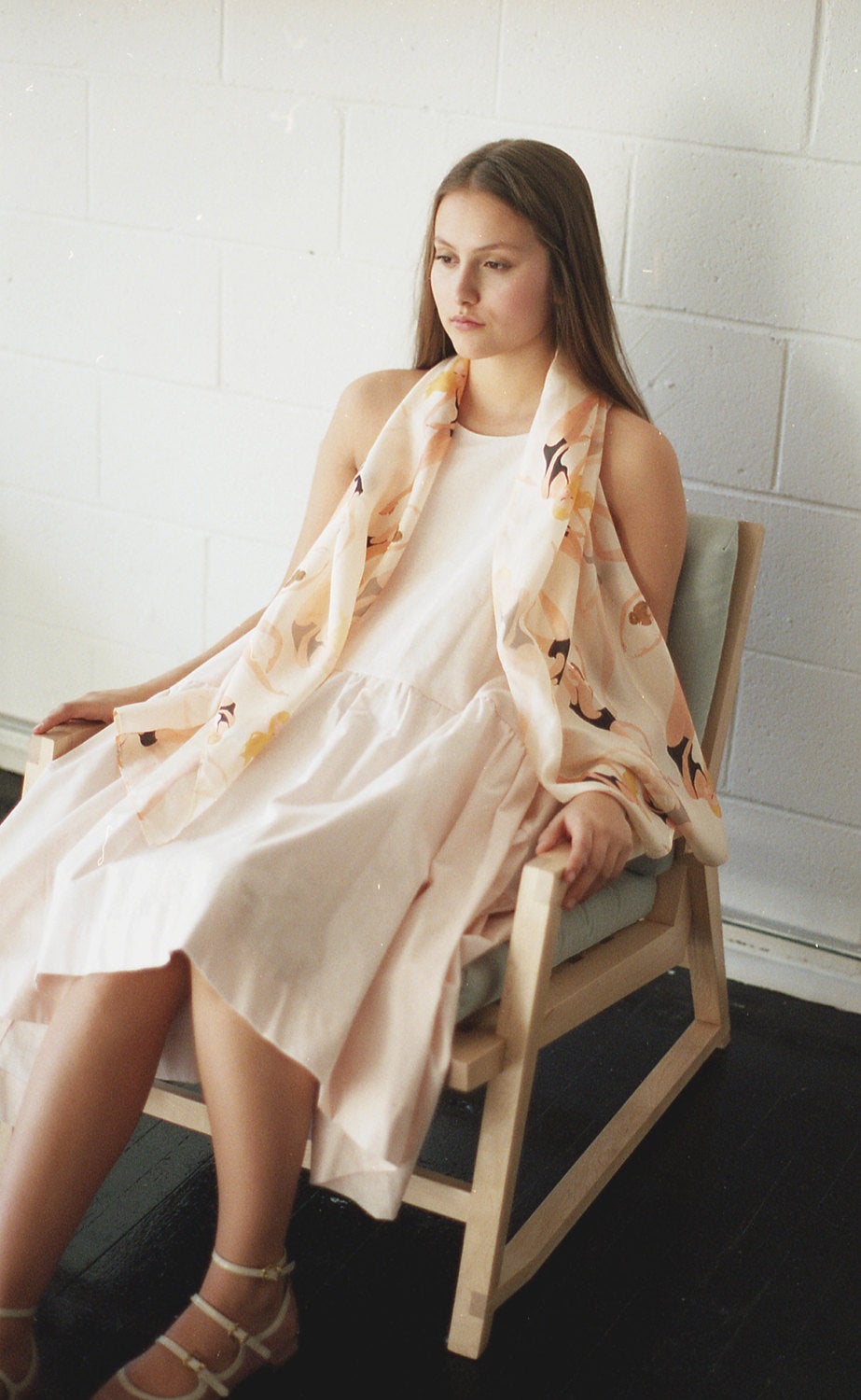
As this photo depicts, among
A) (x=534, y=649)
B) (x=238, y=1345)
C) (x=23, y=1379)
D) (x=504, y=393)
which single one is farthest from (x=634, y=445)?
(x=23, y=1379)

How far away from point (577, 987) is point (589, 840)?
0.70 feet

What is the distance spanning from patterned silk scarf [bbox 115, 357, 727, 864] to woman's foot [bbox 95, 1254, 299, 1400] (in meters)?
0.48

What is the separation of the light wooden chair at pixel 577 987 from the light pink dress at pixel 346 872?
0.06 meters

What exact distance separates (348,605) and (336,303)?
0.81 m

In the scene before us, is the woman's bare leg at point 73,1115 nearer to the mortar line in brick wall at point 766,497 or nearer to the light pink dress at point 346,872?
the light pink dress at point 346,872

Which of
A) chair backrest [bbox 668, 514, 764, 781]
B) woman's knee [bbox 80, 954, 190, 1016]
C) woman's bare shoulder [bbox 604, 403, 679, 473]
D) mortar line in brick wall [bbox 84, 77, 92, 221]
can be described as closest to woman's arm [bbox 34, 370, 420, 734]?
woman's bare shoulder [bbox 604, 403, 679, 473]

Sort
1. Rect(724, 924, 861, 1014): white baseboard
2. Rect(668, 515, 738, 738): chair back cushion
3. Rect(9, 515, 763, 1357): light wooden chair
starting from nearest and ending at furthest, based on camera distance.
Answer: Rect(9, 515, 763, 1357): light wooden chair, Rect(668, 515, 738, 738): chair back cushion, Rect(724, 924, 861, 1014): white baseboard

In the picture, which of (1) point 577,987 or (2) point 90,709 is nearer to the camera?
(1) point 577,987

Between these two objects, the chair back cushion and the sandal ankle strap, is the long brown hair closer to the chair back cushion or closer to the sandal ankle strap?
the chair back cushion

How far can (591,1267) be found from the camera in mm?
1666

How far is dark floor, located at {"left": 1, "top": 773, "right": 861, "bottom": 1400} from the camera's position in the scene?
1.50 m

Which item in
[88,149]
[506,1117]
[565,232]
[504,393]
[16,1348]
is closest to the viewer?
[16,1348]

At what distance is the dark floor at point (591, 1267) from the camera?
1497 millimetres

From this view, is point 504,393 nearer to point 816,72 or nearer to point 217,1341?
point 816,72
